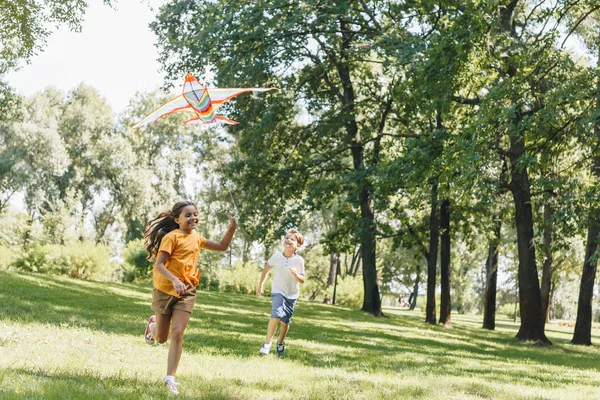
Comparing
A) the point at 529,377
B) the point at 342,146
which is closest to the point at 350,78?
the point at 342,146

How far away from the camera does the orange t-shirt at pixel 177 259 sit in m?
6.19

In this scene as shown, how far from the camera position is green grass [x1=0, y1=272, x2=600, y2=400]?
6.26m

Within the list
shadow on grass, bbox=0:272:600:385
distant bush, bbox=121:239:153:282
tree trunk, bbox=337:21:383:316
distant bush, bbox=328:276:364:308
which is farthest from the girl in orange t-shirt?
distant bush, bbox=328:276:364:308

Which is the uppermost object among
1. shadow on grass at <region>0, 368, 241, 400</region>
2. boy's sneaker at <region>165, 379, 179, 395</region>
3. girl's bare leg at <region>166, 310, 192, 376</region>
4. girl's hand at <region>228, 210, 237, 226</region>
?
girl's hand at <region>228, 210, 237, 226</region>

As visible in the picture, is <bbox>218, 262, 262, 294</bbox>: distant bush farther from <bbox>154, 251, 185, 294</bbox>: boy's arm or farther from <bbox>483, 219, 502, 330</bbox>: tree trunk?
<bbox>154, 251, 185, 294</bbox>: boy's arm

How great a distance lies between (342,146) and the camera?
2539 cm

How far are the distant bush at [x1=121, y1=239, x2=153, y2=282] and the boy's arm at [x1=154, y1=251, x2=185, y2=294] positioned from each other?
91.4ft

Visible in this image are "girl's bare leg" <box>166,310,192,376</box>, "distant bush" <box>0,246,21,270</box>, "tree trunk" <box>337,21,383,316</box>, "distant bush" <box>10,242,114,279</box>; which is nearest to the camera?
"girl's bare leg" <box>166,310,192,376</box>

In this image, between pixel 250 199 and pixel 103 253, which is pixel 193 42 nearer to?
pixel 250 199

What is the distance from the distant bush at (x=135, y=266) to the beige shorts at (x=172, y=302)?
2770 cm

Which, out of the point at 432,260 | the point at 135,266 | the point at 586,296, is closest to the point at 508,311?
the point at 432,260

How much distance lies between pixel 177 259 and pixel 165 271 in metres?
0.23

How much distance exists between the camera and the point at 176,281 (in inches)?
233

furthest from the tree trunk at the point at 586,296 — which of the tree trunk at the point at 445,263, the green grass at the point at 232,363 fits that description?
the green grass at the point at 232,363
